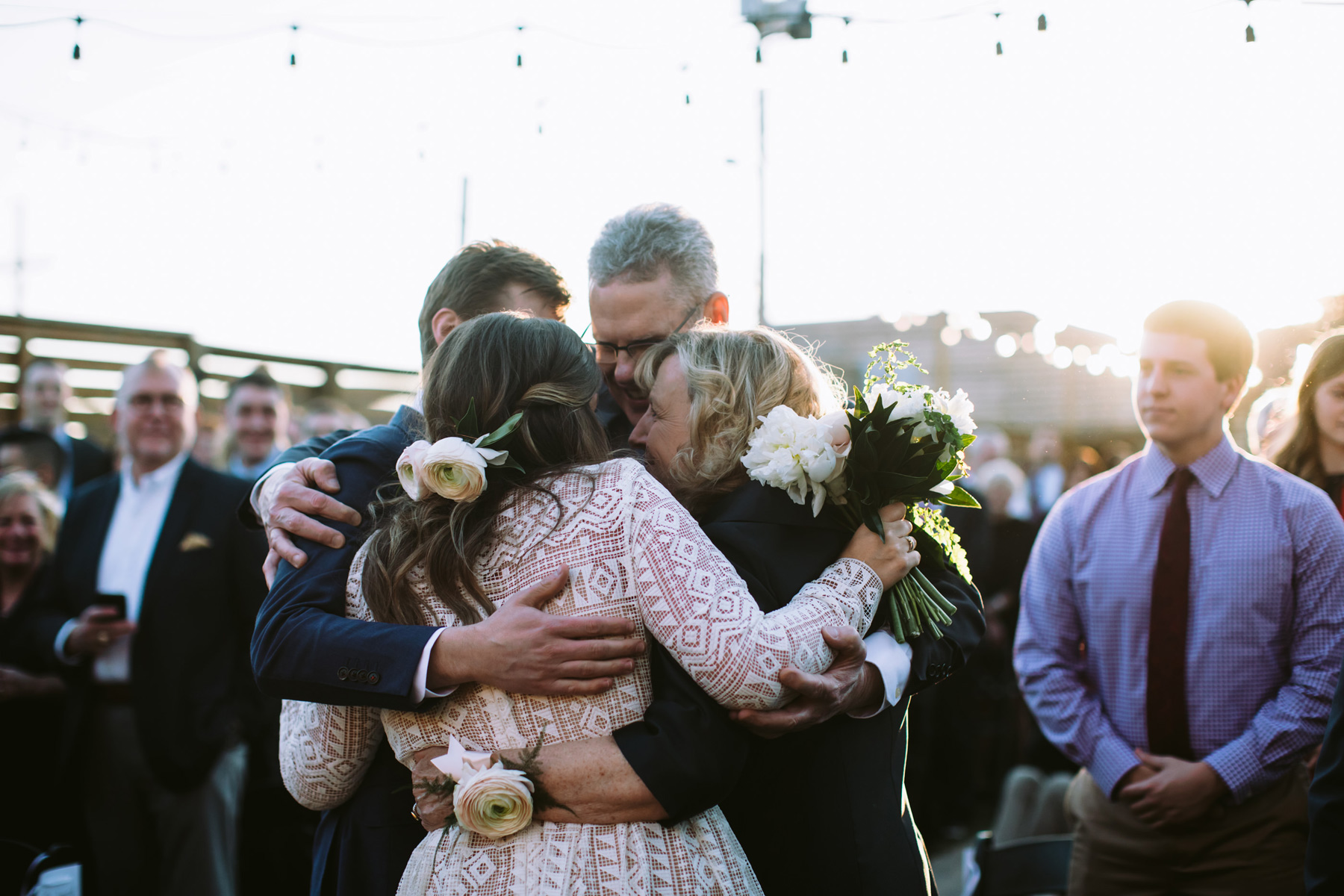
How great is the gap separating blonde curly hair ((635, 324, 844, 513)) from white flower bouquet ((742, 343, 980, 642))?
3.5 inches

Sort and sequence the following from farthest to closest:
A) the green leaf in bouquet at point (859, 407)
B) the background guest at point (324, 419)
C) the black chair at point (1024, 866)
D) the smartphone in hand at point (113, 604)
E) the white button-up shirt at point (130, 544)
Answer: the background guest at point (324, 419) → the white button-up shirt at point (130, 544) → the smartphone in hand at point (113, 604) → the black chair at point (1024, 866) → the green leaf in bouquet at point (859, 407)

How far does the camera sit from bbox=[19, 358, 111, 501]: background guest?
22.2ft

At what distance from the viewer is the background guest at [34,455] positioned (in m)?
6.11

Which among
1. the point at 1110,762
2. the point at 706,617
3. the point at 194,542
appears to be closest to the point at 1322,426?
the point at 1110,762

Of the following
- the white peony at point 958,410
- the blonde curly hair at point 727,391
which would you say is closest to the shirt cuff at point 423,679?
the blonde curly hair at point 727,391

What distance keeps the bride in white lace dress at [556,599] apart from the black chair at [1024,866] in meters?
1.19

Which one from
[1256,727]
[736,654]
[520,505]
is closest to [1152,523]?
[1256,727]

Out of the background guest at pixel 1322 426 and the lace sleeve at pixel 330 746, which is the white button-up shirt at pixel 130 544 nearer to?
the lace sleeve at pixel 330 746

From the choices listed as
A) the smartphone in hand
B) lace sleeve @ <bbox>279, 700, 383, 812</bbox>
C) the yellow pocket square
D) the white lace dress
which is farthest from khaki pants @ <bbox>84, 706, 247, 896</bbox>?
the white lace dress

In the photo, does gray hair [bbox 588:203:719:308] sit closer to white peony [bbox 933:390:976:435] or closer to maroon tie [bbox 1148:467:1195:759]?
white peony [bbox 933:390:976:435]

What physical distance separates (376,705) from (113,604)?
2.96 meters

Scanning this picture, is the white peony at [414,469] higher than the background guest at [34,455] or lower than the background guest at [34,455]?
higher

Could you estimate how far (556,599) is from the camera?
5.99 feet

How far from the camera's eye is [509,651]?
1.74 metres
